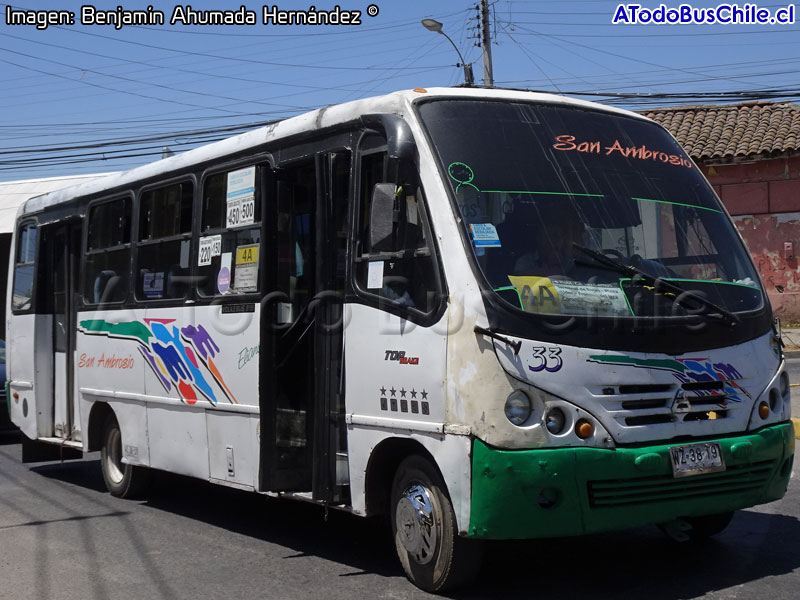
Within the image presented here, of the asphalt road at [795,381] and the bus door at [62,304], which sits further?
the asphalt road at [795,381]

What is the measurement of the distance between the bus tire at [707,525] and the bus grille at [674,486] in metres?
0.77

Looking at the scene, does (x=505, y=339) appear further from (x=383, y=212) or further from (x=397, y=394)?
(x=383, y=212)

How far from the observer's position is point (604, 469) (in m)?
5.40

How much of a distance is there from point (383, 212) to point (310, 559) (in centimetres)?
248

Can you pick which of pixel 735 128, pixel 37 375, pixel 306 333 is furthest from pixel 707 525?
pixel 735 128

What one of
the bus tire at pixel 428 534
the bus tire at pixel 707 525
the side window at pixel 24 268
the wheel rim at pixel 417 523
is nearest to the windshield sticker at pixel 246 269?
the bus tire at pixel 428 534

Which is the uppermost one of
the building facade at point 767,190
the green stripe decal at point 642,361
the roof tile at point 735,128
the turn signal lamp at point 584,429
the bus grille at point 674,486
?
the roof tile at point 735,128

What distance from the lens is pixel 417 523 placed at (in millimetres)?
5816

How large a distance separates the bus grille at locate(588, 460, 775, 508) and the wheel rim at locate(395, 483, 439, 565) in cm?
89

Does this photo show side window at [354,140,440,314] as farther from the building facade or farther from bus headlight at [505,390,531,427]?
the building facade

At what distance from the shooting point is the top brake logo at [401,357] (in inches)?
231

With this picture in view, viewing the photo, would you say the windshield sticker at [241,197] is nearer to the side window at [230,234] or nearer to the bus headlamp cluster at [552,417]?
the side window at [230,234]

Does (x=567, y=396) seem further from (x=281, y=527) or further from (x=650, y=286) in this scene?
(x=281, y=527)

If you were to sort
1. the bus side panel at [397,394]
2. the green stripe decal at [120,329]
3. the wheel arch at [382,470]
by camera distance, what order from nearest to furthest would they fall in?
the bus side panel at [397,394] < the wheel arch at [382,470] < the green stripe decal at [120,329]
